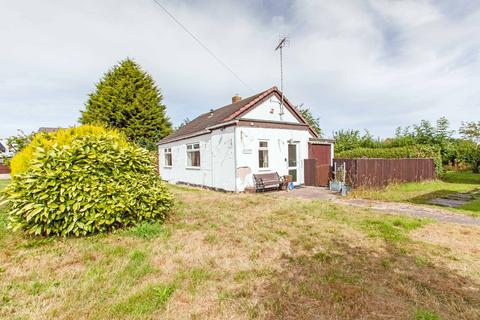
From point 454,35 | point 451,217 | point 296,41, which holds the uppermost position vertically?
point 296,41

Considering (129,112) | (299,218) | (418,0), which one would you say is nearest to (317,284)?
(299,218)

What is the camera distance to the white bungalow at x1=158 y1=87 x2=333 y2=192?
35.2 ft

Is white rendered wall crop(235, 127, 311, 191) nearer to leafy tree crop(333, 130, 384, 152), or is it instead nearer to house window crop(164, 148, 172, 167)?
house window crop(164, 148, 172, 167)

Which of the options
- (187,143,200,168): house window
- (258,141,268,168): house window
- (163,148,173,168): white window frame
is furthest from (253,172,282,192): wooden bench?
(163,148,173,168): white window frame

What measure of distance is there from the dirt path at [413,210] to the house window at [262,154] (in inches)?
162

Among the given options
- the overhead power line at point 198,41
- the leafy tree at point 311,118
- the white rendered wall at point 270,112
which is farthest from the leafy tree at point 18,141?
the leafy tree at point 311,118

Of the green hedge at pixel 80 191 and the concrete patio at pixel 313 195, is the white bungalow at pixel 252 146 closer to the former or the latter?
the concrete patio at pixel 313 195

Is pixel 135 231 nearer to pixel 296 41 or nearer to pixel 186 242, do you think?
pixel 186 242

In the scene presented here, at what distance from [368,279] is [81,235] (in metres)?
5.13

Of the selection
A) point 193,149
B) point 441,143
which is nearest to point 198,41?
point 193,149

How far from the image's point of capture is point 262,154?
11422 mm

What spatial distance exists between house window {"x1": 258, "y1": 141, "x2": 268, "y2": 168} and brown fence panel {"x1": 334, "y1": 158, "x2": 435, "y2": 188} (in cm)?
349

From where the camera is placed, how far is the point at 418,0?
7539 millimetres

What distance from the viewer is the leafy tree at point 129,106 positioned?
25703 mm
